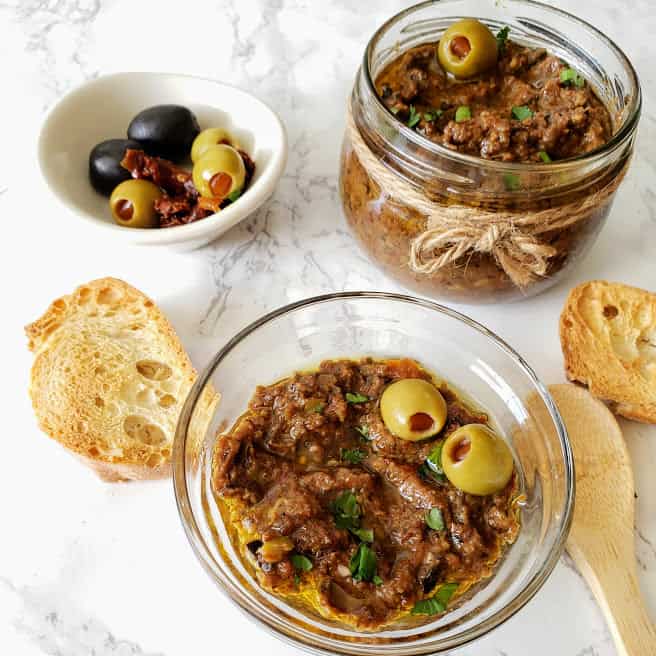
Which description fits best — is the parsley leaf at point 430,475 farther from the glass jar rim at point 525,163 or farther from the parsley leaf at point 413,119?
the parsley leaf at point 413,119

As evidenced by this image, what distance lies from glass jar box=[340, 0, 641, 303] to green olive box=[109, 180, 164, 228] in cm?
56

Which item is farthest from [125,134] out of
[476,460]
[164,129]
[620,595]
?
[620,595]

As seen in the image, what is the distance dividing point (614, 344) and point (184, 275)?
4.06 ft

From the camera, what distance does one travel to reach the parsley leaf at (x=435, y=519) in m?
1.80

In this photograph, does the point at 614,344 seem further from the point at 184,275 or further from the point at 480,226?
the point at 184,275

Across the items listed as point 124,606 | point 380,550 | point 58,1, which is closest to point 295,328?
point 380,550

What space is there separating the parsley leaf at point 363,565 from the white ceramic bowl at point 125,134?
1012 mm

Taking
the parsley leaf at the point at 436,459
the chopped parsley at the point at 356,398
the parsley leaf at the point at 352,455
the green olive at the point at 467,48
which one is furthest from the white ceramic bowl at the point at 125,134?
the parsley leaf at the point at 436,459

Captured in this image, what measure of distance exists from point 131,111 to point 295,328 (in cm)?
101

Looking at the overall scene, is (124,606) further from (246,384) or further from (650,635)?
(650,635)

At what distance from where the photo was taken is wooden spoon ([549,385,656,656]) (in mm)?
1889

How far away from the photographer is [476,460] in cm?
180

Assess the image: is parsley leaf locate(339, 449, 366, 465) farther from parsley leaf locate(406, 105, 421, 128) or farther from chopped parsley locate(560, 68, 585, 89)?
chopped parsley locate(560, 68, 585, 89)

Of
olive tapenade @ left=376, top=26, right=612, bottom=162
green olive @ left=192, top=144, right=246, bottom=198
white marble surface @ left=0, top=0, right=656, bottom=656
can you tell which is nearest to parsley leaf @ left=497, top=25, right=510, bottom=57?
olive tapenade @ left=376, top=26, right=612, bottom=162
